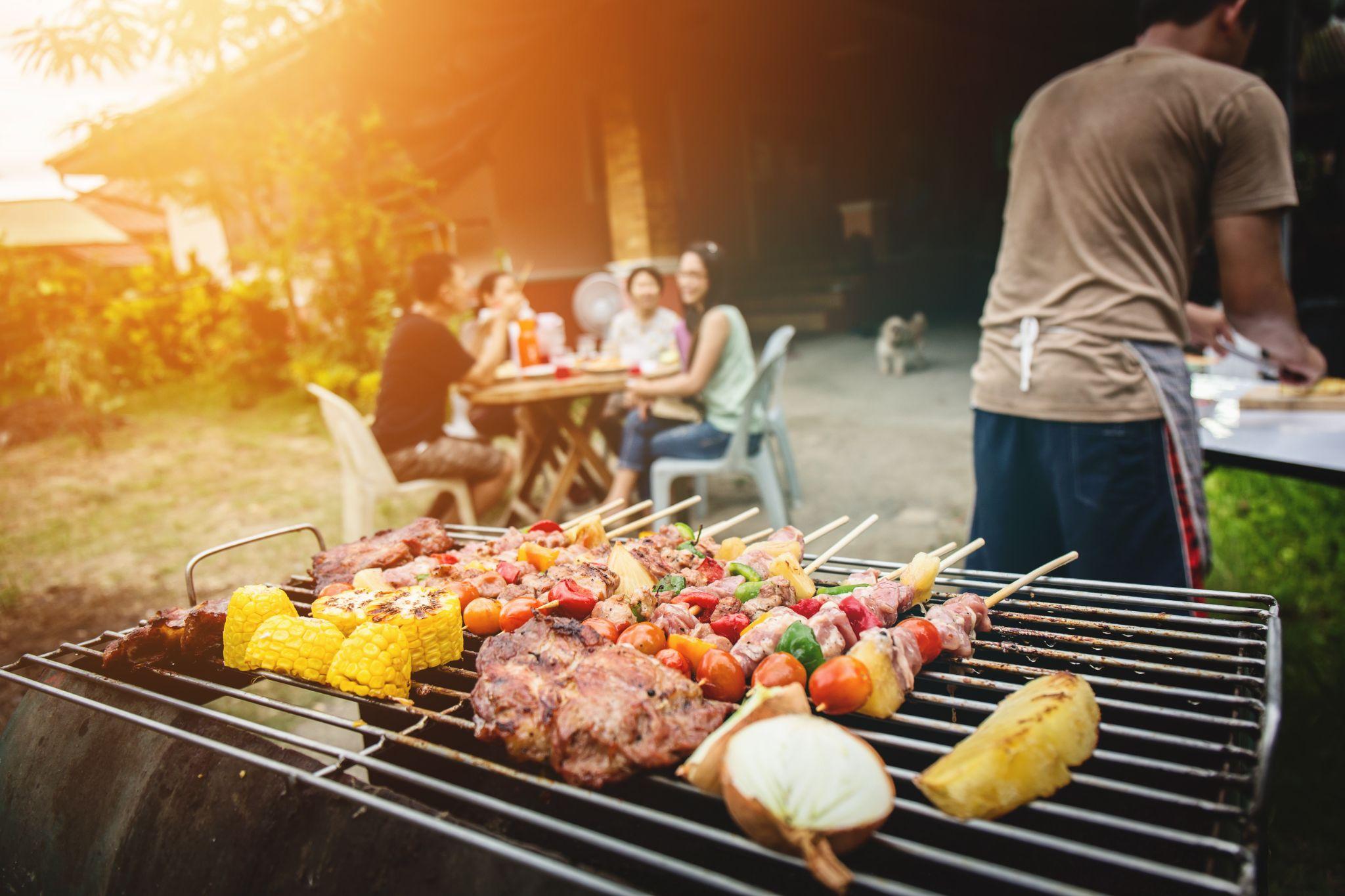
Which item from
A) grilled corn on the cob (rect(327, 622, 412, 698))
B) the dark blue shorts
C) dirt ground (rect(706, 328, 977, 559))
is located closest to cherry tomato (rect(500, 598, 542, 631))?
grilled corn on the cob (rect(327, 622, 412, 698))

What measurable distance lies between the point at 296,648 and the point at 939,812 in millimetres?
1434

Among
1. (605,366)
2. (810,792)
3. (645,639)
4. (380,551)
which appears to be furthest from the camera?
(605,366)

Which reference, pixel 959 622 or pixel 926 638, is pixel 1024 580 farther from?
pixel 926 638

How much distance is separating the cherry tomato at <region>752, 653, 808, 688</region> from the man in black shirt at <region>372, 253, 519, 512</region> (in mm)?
4374

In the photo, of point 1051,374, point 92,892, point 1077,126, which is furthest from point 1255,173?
point 92,892

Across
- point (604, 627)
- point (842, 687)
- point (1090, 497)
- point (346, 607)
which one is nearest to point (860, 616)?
point (842, 687)

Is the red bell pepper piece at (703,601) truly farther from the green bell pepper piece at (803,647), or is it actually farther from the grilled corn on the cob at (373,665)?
the grilled corn on the cob at (373,665)

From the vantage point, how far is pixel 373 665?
5.53ft

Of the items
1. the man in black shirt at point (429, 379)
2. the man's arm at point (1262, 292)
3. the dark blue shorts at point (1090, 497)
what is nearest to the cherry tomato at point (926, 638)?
the dark blue shorts at point (1090, 497)

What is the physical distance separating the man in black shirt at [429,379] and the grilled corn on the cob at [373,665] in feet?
12.9

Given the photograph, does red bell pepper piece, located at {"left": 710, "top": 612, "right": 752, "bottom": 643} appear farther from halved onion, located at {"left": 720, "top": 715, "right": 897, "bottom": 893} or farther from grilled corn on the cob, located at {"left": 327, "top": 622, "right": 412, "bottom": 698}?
grilled corn on the cob, located at {"left": 327, "top": 622, "right": 412, "bottom": 698}

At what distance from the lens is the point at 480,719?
5.07 feet

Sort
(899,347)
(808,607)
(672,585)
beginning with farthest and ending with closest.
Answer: (899,347)
(672,585)
(808,607)

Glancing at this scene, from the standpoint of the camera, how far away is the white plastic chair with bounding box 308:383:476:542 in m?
5.27
